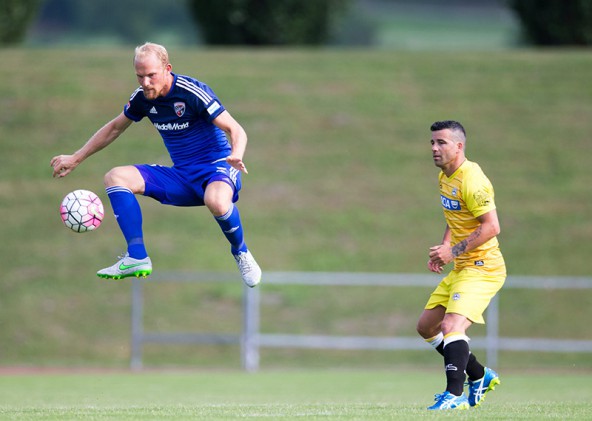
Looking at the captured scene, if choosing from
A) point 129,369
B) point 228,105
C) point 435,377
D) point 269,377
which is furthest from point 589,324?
point 228,105

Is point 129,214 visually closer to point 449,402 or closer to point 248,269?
point 248,269

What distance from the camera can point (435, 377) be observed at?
17.8 m

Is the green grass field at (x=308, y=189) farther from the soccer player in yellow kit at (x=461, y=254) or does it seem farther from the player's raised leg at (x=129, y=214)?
the soccer player in yellow kit at (x=461, y=254)

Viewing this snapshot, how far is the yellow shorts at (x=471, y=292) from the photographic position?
9484 millimetres

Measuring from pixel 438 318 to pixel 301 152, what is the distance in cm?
1695

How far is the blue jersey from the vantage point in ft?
32.8

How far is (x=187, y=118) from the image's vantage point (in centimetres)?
1012

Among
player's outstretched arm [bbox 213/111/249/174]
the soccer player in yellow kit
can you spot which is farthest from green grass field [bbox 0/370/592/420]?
player's outstretched arm [bbox 213/111/249/174]

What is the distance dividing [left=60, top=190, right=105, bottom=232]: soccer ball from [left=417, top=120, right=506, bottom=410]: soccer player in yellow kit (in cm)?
322

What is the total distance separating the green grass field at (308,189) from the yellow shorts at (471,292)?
439 inches

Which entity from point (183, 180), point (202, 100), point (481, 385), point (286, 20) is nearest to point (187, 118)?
point (202, 100)

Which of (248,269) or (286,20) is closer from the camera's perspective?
(248,269)

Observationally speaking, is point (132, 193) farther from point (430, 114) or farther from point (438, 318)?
point (430, 114)

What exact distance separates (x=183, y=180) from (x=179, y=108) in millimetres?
716
